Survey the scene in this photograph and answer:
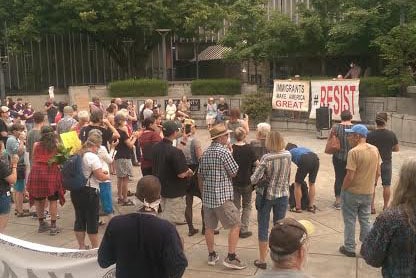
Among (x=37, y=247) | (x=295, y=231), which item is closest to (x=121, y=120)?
(x=37, y=247)

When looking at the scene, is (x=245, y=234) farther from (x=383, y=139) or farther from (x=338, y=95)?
(x=338, y=95)

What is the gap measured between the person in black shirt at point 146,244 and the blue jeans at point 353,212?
364 centimetres

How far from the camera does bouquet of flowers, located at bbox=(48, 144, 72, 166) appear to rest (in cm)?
767

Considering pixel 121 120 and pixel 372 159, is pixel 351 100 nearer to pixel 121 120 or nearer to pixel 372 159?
pixel 121 120

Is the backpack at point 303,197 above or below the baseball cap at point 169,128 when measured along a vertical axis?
below

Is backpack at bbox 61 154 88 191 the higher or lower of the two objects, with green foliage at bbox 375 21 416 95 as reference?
lower

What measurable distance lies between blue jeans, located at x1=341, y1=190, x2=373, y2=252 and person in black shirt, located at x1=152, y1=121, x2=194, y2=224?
6.94ft

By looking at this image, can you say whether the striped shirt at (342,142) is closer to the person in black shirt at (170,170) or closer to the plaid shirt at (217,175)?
the person in black shirt at (170,170)

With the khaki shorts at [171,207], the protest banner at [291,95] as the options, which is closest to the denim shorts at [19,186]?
the khaki shorts at [171,207]

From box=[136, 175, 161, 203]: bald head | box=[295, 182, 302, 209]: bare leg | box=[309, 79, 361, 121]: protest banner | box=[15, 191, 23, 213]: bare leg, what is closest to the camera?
box=[136, 175, 161, 203]: bald head

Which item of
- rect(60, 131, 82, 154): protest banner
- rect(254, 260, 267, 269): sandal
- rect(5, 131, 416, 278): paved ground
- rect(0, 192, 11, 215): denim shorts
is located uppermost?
rect(60, 131, 82, 154): protest banner

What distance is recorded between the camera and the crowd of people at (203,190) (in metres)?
3.84

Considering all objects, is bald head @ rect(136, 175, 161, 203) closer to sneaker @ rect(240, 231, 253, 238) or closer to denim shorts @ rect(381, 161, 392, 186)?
sneaker @ rect(240, 231, 253, 238)

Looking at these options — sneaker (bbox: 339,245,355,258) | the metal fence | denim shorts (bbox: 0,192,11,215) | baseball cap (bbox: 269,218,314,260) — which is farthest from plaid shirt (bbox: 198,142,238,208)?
the metal fence
